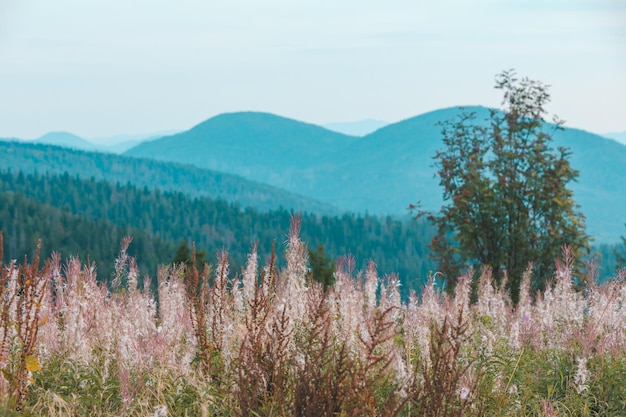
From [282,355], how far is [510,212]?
34.3 ft

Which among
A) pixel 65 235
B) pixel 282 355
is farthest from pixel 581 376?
pixel 65 235

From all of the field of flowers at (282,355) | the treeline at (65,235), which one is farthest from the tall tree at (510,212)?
the treeline at (65,235)

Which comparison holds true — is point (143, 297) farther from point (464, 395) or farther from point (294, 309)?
point (464, 395)

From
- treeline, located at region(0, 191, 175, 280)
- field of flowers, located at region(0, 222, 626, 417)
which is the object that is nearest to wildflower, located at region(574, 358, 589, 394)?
field of flowers, located at region(0, 222, 626, 417)

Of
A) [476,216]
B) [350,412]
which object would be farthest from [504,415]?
[476,216]

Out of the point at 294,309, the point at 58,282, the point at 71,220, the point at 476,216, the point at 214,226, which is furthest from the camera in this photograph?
the point at 214,226

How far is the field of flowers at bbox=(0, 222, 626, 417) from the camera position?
4.27 metres

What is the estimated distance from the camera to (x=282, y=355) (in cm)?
445

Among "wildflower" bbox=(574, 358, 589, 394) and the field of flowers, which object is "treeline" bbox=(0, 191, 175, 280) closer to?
the field of flowers

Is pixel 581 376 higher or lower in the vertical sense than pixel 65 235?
higher

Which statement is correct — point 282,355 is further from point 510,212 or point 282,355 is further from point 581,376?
point 510,212

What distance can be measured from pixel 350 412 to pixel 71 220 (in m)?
131

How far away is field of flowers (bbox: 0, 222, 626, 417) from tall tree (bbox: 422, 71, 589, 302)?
22.7ft

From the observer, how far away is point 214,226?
180 metres
